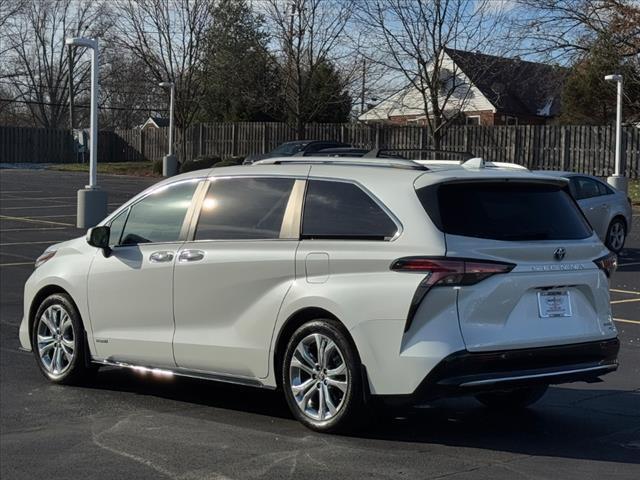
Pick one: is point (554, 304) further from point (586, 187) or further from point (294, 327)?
point (586, 187)

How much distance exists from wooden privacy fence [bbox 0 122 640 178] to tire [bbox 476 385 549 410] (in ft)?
70.8

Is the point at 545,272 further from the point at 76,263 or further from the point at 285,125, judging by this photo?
the point at 285,125

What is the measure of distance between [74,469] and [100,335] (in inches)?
86.3

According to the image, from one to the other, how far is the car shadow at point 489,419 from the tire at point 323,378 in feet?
0.47

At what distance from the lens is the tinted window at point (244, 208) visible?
23.1ft

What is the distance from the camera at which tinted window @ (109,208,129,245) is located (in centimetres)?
794

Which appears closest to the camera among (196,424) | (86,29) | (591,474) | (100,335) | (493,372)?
(591,474)

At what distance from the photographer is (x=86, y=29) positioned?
75.2 meters

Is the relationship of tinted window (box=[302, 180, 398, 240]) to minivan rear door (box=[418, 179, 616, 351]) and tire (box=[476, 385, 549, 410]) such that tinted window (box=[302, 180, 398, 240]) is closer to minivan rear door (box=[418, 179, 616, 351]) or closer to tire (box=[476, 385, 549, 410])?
minivan rear door (box=[418, 179, 616, 351])

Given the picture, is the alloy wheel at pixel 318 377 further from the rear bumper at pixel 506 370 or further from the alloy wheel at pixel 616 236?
the alloy wheel at pixel 616 236

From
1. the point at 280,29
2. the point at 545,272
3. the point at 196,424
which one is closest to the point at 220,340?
the point at 196,424

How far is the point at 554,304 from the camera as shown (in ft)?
20.9

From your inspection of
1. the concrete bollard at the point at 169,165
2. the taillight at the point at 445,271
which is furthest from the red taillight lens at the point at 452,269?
the concrete bollard at the point at 169,165

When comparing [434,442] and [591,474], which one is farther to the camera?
[434,442]
